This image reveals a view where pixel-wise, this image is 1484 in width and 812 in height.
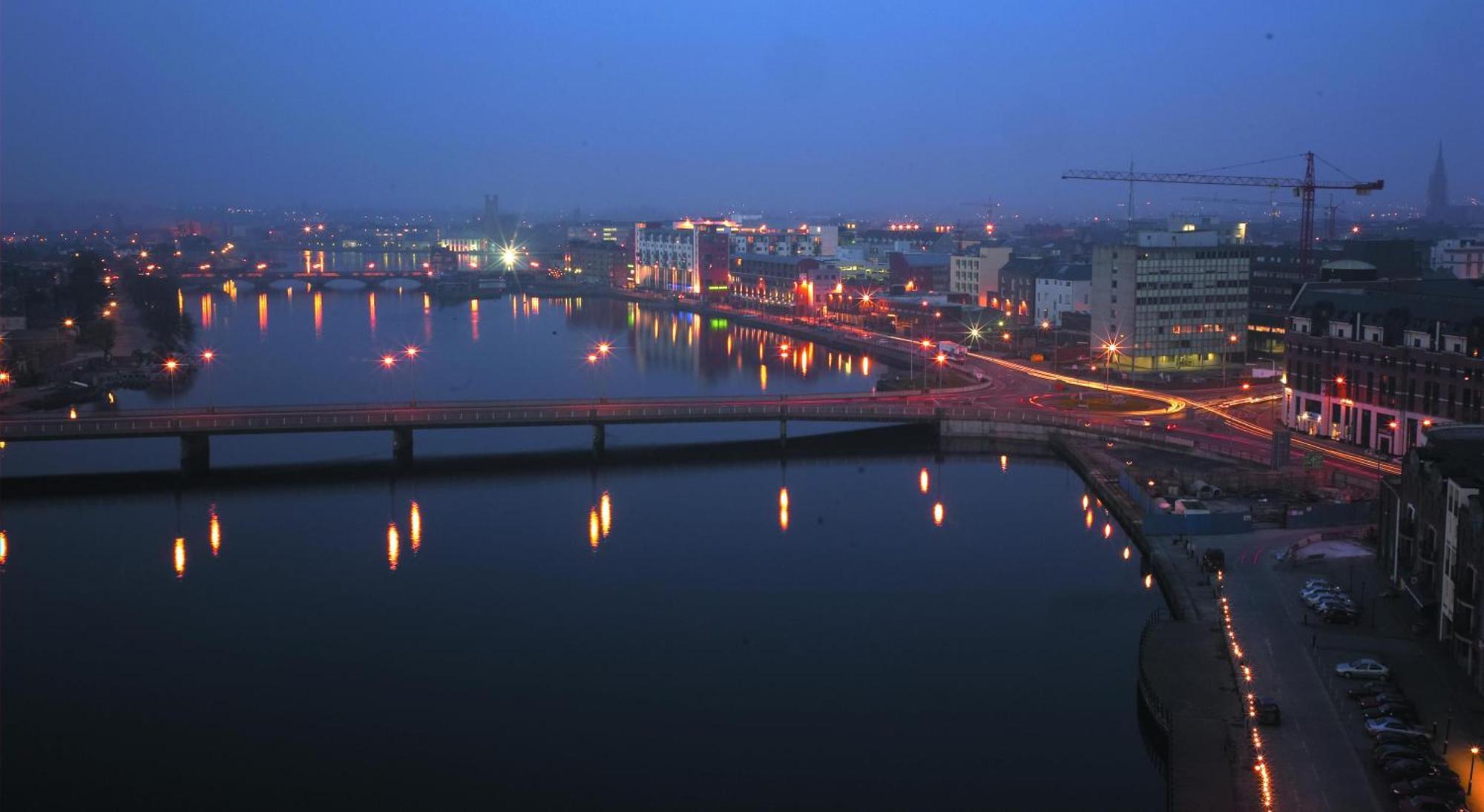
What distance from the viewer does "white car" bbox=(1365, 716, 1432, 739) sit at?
21.5 feet

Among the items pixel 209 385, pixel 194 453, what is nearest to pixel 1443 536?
pixel 194 453

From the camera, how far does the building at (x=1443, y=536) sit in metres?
7.49

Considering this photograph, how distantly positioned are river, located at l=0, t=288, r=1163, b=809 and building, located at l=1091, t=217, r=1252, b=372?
6766 millimetres

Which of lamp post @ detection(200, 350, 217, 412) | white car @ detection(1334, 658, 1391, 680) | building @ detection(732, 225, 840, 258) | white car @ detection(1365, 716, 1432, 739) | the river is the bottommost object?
the river

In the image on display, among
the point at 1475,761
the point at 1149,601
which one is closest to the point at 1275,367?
the point at 1149,601

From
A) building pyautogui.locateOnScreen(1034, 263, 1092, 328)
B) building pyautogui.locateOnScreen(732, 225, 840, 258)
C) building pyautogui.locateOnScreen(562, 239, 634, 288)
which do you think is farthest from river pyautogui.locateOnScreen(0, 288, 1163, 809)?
building pyautogui.locateOnScreen(562, 239, 634, 288)

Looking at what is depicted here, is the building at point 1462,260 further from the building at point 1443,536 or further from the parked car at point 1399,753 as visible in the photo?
the parked car at point 1399,753

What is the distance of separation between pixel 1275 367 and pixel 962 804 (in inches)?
646

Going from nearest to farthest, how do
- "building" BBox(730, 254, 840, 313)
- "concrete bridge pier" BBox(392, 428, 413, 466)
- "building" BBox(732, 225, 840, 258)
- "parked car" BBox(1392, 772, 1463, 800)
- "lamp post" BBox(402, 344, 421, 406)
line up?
"parked car" BBox(1392, 772, 1463, 800), "concrete bridge pier" BBox(392, 428, 413, 466), "lamp post" BBox(402, 344, 421, 406), "building" BBox(730, 254, 840, 313), "building" BBox(732, 225, 840, 258)

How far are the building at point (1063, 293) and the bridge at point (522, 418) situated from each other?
9892mm

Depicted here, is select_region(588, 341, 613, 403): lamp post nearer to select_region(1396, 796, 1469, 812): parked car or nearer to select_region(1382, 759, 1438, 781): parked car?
select_region(1382, 759, 1438, 781): parked car

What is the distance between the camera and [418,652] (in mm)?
9117

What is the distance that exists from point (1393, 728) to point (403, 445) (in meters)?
11.3

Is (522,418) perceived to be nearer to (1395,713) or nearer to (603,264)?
(1395,713)
